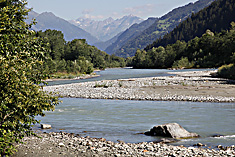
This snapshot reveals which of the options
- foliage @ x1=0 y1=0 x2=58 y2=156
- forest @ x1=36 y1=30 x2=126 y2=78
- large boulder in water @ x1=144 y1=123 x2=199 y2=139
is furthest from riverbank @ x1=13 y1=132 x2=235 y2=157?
forest @ x1=36 y1=30 x2=126 y2=78

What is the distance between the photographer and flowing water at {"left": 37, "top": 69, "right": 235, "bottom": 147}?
701 inches

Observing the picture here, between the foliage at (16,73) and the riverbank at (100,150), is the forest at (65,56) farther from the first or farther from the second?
the foliage at (16,73)

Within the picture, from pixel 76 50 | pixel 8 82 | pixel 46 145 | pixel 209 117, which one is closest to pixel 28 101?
pixel 8 82

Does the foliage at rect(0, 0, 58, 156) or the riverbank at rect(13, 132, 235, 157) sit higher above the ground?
the foliage at rect(0, 0, 58, 156)

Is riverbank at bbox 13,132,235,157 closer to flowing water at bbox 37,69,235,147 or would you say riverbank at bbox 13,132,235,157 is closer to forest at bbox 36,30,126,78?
flowing water at bbox 37,69,235,147

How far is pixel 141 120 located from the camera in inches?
933

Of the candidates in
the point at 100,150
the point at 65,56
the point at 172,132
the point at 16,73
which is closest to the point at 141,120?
the point at 172,132

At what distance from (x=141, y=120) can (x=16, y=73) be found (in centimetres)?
1591

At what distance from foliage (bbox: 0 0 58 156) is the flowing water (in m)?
7.85

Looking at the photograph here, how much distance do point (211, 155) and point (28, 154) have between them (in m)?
8.84

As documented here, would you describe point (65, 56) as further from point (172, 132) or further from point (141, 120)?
point (172, 132)

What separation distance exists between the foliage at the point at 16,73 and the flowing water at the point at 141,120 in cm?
785

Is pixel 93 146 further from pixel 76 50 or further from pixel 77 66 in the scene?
pixel 76 50

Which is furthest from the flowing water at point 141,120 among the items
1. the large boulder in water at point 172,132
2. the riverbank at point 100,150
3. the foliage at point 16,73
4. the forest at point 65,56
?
the forest at point 65,56
